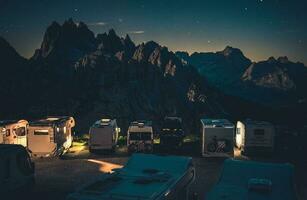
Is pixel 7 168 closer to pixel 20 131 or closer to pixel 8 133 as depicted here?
pixel 8 133

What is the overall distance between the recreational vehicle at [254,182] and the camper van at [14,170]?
8516mm

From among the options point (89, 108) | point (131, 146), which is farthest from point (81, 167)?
point (89, 108)

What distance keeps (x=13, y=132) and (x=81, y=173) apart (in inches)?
240

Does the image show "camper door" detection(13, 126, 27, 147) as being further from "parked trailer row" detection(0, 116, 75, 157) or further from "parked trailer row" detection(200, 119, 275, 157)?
"parked trailer row" detection(200, 119, 275, 157)

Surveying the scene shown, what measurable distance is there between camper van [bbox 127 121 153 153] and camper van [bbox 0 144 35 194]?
10647 millimetres

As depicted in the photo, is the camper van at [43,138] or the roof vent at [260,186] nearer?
the roof vent at [260,186]

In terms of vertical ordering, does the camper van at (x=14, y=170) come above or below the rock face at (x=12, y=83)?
below

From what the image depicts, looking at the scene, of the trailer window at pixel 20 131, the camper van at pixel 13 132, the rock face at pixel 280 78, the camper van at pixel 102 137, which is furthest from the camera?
the rock face at pixel 280 78

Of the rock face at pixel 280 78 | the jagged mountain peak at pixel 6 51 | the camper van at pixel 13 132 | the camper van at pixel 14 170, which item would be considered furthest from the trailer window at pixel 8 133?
the rock face at pixel 280 78

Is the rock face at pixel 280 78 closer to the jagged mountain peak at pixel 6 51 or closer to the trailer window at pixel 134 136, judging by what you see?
the jagged mountain peak at pixel 6 51

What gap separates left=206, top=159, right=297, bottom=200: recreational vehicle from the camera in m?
10.1

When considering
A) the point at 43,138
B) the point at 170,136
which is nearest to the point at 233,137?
the point at 170,136

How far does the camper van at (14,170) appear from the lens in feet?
47.6

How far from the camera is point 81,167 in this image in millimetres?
23266
